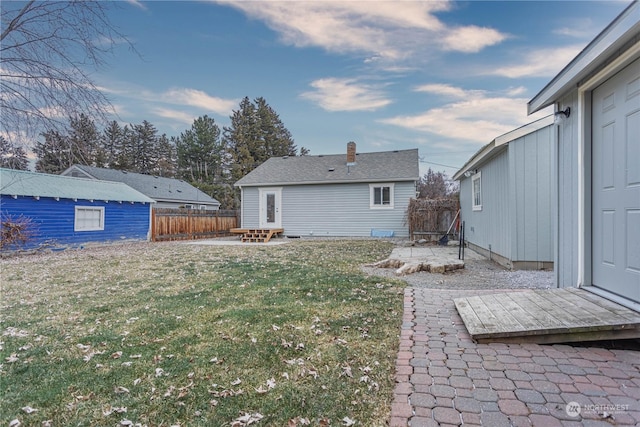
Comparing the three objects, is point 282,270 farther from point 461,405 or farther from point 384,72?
point 384,72

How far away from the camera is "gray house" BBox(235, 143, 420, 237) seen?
14.9m

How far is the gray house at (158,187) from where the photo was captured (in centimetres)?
1956

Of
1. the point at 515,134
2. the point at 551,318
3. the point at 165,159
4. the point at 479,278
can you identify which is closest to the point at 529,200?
the point at 515,134

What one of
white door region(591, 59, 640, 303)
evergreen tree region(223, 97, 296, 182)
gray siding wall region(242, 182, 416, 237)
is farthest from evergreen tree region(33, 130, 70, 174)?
evergreen tree region(223, 97, 296, 182)

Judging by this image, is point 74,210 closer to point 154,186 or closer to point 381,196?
point 154,186

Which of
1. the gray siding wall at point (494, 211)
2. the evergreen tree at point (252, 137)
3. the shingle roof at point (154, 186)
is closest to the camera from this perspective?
the gray siding wall at point (494, 211)

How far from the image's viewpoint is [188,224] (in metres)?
16.6

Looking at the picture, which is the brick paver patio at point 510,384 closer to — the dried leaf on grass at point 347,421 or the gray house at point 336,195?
the dried leaf on grass at point 347,421

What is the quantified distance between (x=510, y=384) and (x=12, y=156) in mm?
Result: 4694

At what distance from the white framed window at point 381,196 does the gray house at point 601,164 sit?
10.8m

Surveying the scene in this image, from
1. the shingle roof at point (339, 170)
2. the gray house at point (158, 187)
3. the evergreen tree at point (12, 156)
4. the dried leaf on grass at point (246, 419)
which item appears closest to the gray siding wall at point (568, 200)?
the dried leaf on grass at point (246, 419)

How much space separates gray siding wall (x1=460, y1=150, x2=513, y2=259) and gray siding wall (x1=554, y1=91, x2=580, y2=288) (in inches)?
98.7

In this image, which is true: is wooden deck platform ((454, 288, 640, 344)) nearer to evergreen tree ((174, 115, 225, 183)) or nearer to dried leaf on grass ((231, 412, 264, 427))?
dried leaf on grass ((231, 412, 264, 427))

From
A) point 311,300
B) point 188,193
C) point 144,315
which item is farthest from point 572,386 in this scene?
point 188,193
